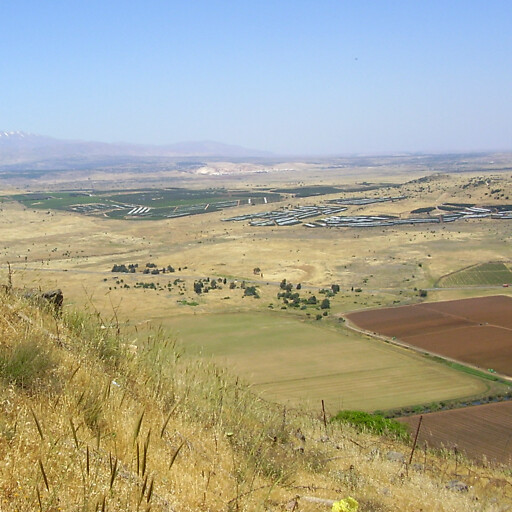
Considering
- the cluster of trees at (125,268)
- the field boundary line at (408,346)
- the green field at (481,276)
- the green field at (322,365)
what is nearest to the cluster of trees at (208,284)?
the cluster of trees at (125,268)

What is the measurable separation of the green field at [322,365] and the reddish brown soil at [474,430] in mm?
2292

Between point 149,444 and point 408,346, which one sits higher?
point 149,444

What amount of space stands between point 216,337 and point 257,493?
Result: 113ft

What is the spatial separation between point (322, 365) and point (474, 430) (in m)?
11.3

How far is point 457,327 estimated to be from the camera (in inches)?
1687

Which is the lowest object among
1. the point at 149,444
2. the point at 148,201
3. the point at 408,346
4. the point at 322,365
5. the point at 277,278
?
the point at 277,278

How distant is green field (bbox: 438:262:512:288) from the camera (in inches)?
2389

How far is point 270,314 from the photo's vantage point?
4825cm

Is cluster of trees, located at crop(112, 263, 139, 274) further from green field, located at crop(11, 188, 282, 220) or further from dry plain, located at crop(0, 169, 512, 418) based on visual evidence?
green field, located at crop(11, 188, 282, 220)

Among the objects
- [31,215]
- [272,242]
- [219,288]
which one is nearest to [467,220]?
[272,242]

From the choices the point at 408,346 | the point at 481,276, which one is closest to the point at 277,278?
the point at 481,276

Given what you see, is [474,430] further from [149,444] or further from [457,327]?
[149,444]

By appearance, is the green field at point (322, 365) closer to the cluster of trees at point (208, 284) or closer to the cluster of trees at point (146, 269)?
the cluster of trees at point (208, 284)

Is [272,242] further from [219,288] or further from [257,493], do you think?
[257,493]
